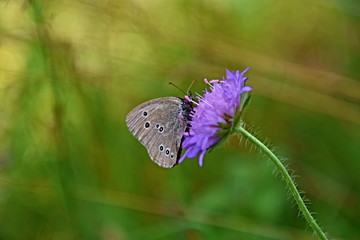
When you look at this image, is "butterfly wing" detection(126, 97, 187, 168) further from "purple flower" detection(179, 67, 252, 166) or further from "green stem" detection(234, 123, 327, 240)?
"green stem" detection(234, 123, 327, 240)

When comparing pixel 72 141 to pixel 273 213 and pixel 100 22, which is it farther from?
pixel 273 213

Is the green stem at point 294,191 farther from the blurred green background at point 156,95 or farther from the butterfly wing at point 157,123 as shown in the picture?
the blurred green background at point 156,95

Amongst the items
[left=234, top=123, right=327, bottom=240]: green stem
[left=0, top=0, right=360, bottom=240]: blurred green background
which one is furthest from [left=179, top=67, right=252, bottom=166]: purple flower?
[left=0, top=0, right=360, bottom=240]: blurred green background

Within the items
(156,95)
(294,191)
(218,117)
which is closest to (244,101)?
(218,117)

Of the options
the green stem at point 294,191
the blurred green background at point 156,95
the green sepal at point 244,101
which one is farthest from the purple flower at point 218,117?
the blurred green background at point 156,95

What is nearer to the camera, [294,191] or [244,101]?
[294,191]

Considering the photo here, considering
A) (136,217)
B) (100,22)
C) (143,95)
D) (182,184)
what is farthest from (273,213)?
(100,22)

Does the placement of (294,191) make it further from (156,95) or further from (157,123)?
(156,95)
